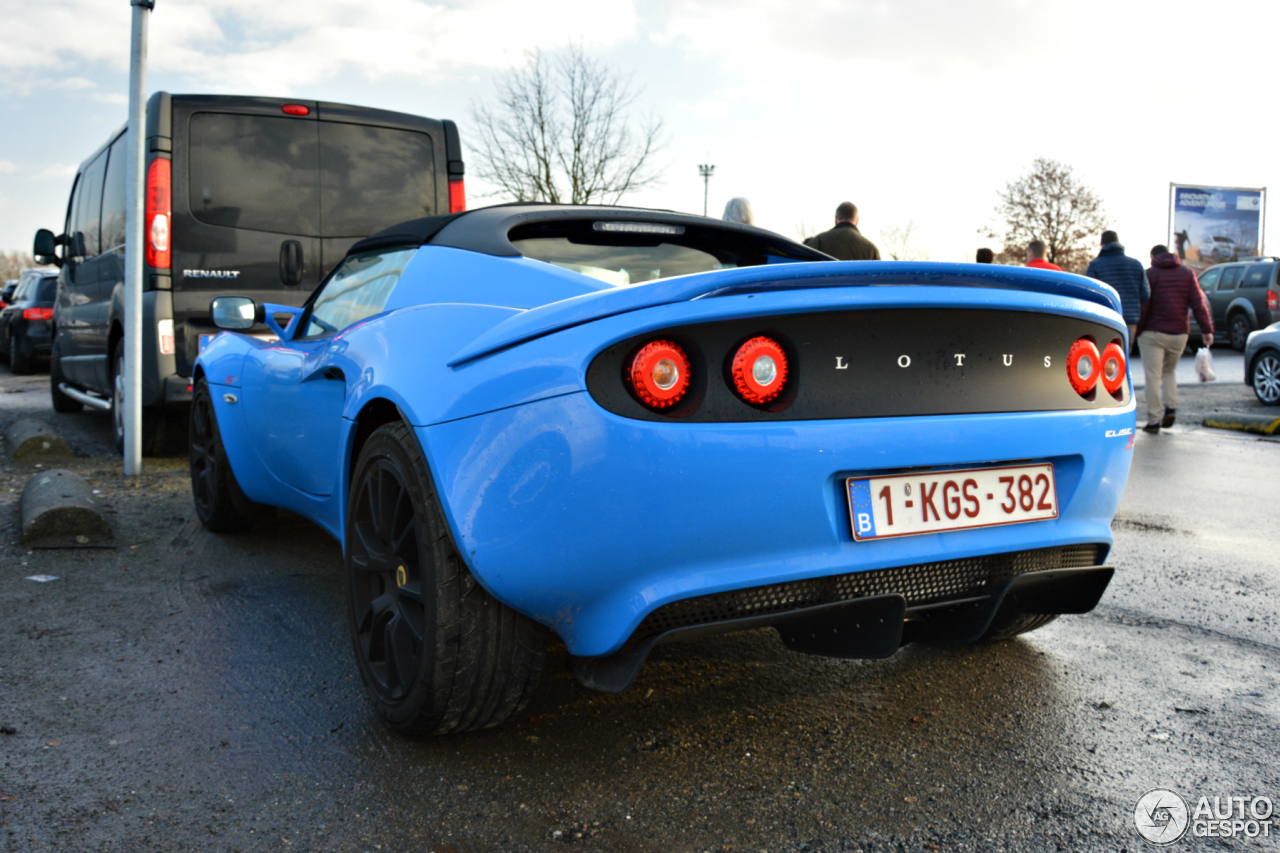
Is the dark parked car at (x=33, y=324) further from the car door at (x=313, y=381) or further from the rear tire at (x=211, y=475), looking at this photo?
the car door at (x=313, y=381)

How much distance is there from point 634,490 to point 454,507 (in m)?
0.46

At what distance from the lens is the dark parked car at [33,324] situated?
54.6 feet

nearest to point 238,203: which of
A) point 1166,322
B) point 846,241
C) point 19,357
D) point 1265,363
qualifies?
point 846,241

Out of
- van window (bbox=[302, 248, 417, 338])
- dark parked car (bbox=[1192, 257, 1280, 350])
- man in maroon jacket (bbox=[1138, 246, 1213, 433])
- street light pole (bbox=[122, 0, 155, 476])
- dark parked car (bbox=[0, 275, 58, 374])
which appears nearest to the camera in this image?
van window (bbox=[302, 248, 417, 338])

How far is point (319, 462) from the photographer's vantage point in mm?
3207

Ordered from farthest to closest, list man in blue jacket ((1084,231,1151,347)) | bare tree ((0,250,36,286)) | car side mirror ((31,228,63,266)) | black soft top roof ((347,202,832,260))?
bare tree ((0,250,36,286)) → man in blue jacket ((1084,231,1151,347)) → car side mirror ((31,228,63,266)) → black soft top roof ((347,202,832,260))

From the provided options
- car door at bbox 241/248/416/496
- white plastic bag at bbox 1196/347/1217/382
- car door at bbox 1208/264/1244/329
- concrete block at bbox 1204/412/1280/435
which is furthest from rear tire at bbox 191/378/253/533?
car door at bbox 1208/264/1244/329

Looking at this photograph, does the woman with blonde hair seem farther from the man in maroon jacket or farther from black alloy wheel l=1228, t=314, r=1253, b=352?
black alloy wheel l=1228, t=314, r=1253, b=352

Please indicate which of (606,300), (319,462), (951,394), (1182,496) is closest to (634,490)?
(606,300)

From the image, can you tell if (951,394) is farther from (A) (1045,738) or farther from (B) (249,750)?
(B) (249,750)

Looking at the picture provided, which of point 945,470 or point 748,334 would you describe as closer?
point 748,334

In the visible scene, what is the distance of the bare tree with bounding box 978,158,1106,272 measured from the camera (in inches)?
1729

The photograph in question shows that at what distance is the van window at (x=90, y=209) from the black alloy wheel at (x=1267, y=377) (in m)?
12.3

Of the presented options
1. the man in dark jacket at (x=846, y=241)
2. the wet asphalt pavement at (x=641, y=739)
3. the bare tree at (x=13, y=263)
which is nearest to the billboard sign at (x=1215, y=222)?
the man in dark jacket at (x=846, y=241)
